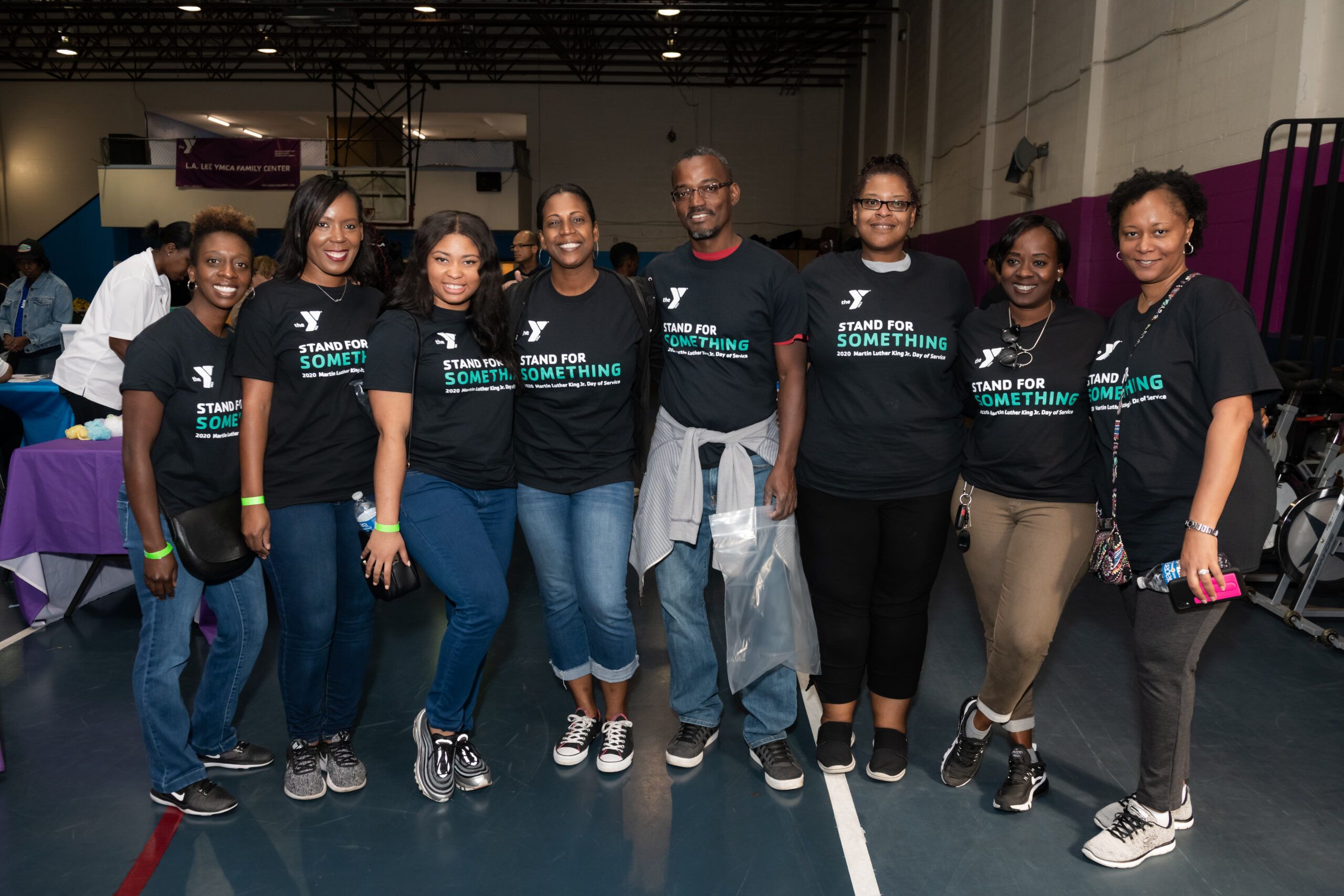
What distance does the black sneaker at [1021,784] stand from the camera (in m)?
2.63

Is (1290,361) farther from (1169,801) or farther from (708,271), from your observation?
(708,271)

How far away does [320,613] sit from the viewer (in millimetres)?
2525

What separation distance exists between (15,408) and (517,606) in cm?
344

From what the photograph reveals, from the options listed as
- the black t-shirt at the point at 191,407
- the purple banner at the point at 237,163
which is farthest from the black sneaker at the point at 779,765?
the purple banner at the point at 237,163

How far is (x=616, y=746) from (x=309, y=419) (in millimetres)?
1352

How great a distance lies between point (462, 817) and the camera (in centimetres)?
261

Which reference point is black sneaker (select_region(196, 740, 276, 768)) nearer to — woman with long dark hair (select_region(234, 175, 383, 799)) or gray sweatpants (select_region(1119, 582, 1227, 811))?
woman with long dark hair (select_region(234, 175, 383, 799))

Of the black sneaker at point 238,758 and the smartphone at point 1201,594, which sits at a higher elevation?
the smartphone at point 1201,594

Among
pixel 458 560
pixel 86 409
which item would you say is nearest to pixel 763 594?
pixel 458 560

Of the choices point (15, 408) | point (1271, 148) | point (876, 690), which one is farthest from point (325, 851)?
point (1271, 148)

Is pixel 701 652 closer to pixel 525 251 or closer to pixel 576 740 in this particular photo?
pixel 576 740

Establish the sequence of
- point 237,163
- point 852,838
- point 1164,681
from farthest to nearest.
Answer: point 237,163, point 852,838, point 1164,681

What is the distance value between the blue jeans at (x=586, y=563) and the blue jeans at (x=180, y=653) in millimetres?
805

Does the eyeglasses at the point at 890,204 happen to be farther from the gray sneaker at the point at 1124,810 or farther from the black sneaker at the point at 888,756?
the gray sneaker at the point at 1124,810
